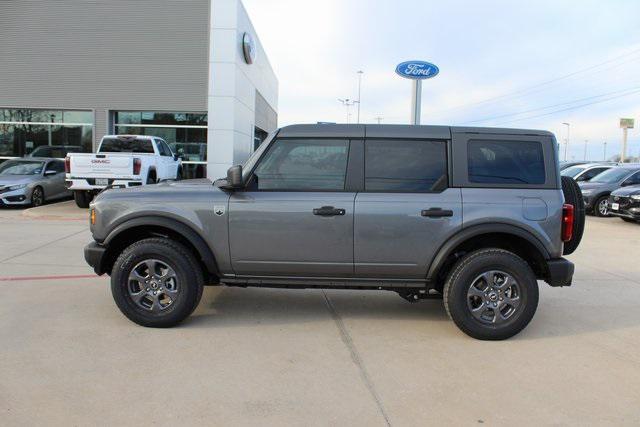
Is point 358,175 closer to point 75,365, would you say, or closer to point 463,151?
point 463,151

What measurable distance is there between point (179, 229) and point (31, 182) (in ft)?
39.4

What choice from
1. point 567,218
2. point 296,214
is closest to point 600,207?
point 567,218

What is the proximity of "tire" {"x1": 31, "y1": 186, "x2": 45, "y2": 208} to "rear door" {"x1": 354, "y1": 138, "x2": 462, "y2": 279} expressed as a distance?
13.0m

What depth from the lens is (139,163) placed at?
13.0 meters

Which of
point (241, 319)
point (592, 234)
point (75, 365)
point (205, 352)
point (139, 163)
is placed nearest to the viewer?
point (75, 365)

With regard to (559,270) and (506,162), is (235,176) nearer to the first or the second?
(506,162)

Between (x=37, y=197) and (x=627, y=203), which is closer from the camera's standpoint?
(x=627, y=203)

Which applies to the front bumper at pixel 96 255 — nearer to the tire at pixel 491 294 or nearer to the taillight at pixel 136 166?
the tire at pixel 491 294

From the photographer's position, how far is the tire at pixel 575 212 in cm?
487

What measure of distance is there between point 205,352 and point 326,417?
4.49 ft

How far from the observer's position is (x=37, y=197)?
14758 millimetres

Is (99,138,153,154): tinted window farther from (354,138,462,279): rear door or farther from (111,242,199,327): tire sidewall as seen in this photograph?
(354,138,462,279): rear door

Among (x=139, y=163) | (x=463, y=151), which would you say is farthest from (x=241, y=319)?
(x=139, y=163)

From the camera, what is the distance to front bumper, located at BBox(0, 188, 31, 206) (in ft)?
45.9
